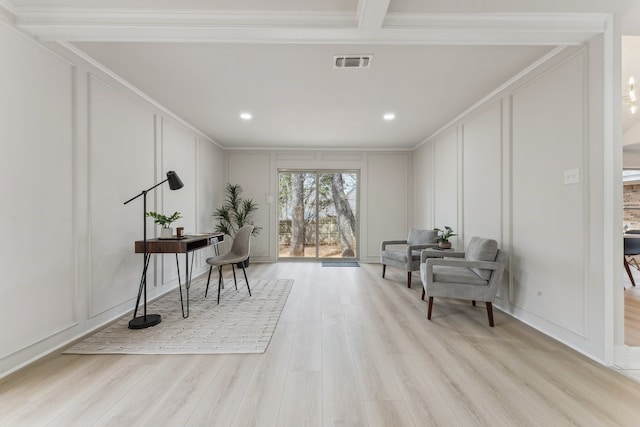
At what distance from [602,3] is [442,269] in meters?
A: 2.42

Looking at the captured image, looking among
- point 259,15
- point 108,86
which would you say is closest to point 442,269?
point 259,15

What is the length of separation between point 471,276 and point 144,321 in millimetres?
3307

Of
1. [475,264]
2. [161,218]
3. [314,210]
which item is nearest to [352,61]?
[475,264]

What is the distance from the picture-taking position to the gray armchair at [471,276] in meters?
2.84

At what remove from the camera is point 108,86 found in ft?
9.45

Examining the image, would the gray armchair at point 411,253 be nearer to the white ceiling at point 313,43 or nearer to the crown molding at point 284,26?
the white ceiling at point 313,43

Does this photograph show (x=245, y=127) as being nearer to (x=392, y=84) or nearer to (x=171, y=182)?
(x=171, y=182)

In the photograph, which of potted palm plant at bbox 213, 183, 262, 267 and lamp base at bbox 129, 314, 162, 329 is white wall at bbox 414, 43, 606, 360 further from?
potted palm plant at bbox 213, 183, 262, 267

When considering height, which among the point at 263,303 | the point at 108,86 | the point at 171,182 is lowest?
the point at 263,303

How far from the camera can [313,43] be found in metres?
2.26

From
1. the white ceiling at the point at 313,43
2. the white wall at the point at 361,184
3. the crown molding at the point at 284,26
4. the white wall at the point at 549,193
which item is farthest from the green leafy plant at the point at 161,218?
the white wall at the point at 549,193

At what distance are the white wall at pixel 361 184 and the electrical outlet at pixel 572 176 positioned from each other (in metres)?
3.94

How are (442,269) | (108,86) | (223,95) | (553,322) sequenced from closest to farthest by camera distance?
(553,322) → (108,86) → (442,269) → (223,95)

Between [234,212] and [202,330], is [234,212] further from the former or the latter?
[202,330]
